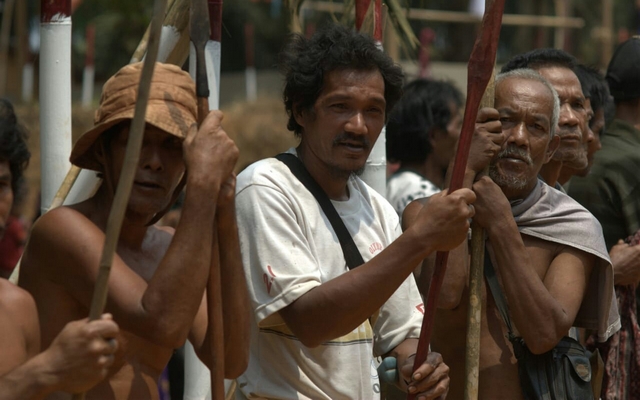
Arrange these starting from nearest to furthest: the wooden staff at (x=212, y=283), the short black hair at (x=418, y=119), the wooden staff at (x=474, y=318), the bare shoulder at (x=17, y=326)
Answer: the bare shoulder at (x=17, y=326) → the wooden staff at (x=212, y=283) → the wooden staff at (x=474, y=318) → the short black hair at (x=418, y=119)

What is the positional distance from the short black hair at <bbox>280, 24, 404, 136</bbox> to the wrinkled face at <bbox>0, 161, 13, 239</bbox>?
3.33ft

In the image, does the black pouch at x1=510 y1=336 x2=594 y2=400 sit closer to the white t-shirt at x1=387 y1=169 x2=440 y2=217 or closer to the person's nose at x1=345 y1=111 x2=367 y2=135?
the person's nose at x1=345 y1=111 x2=367 y2=135

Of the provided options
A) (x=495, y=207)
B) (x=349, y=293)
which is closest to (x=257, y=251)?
(x=349, y=293)

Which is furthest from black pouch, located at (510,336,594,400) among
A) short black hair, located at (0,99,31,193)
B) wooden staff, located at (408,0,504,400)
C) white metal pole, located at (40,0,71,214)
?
white metal pole, located at (40,0,71,214)

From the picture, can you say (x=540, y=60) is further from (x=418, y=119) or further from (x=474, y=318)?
(x=418, y=119)

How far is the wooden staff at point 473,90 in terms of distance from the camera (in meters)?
2.83

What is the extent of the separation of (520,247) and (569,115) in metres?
1.22

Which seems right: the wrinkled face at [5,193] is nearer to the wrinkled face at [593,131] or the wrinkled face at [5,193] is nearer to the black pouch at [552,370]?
the black pouch at [552,370]

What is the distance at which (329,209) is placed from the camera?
3.14 meters

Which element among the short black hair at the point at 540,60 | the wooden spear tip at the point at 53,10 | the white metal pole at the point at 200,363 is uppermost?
the wooden spear tip at the point at 53,10

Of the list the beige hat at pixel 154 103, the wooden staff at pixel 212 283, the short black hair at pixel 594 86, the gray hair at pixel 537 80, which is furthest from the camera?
the short black hair at pixel 594 86

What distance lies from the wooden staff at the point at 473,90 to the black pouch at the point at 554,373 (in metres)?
0.48

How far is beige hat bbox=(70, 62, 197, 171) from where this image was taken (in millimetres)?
2582

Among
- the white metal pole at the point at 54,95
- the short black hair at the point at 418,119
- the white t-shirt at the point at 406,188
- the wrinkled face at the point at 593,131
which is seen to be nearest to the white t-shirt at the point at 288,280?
the white metal pole at the point at 54,95
